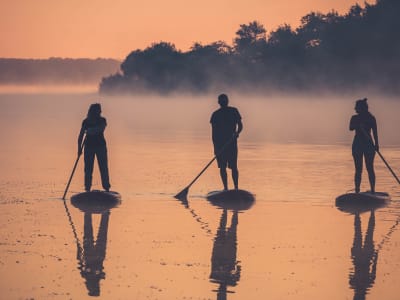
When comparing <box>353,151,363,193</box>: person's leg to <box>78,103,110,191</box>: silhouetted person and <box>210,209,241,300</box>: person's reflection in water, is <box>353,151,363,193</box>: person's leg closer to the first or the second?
<box>210,209,241,300</box>: person's reflection in water

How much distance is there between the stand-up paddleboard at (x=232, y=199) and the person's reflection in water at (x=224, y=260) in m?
2.32

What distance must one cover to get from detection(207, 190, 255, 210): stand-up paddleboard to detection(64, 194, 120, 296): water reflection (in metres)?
1.62

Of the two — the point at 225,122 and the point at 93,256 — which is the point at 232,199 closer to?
Result: the point at 225,122

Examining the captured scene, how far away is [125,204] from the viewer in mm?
19375

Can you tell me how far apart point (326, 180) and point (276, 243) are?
9.31 m

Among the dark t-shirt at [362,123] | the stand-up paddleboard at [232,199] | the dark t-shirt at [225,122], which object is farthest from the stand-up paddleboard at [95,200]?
the dark t-shirt at [362,123]

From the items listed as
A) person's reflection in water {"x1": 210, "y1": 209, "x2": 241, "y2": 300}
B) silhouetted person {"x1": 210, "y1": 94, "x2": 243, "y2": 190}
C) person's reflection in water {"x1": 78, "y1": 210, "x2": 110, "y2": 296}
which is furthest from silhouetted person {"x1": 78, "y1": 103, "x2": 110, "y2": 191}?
person's reflection in water {"x1": 210, "y1": 209, "x2": 241, "y2": 300}

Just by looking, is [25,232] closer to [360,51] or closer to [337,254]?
[337,254]

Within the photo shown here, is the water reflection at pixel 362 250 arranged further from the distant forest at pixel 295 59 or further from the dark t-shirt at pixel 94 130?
the distant forest at pixel 295 59

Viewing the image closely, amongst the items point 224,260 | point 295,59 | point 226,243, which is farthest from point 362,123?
point 295,59

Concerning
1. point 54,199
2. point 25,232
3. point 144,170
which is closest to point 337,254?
point 25,232

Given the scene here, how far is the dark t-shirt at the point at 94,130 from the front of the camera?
19.6 meters

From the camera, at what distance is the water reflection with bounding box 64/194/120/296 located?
12508mm

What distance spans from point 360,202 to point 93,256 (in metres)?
6.48
